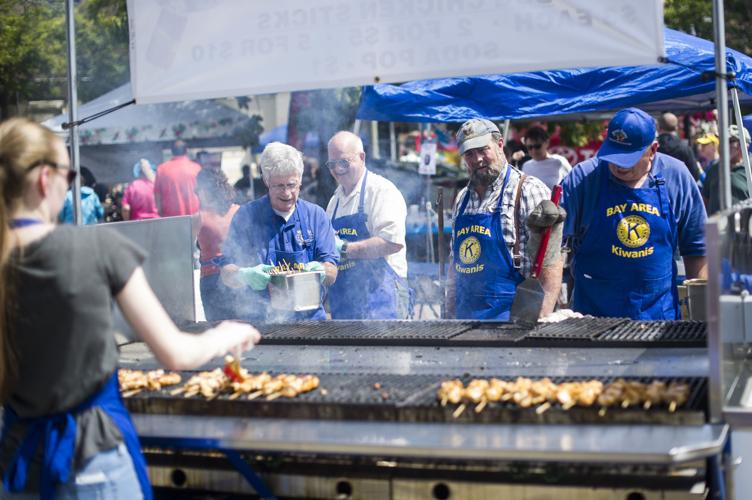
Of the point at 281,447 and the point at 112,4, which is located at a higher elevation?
the point at 112,4

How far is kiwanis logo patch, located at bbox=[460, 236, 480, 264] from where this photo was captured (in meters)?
4.52

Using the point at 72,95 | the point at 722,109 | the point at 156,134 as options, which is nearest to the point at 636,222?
the point at 722,109

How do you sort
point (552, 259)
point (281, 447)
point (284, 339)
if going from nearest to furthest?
point (281, 447)
point (284, 339)
point (552, 259)

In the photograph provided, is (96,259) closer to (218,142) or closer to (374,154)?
(218,142)

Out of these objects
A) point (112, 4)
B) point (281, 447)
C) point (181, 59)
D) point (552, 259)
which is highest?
point (112, 4)

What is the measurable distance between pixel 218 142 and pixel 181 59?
11.5m

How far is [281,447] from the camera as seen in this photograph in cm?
262

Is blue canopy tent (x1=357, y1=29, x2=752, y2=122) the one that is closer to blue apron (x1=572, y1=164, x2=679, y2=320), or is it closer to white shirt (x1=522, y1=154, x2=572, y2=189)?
white shirt (x1=522, y1=154, x2=572, y2=189)

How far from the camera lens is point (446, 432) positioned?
2.60m

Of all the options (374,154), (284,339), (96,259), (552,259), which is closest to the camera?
(96,259)

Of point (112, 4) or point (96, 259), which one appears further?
point (112, 4)

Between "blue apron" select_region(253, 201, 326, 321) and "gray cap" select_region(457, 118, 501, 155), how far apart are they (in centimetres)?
96

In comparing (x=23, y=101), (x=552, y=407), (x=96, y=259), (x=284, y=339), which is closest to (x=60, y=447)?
(x=96, y=259)

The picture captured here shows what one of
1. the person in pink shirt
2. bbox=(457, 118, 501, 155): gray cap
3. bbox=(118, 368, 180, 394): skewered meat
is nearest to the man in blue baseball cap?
bbox=(457, 118, 501, 155): gray cap
